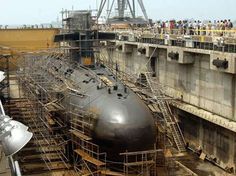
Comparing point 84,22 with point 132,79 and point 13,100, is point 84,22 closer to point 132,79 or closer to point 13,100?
point 132,79

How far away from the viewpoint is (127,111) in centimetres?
1777

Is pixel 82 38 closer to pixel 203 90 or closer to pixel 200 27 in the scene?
pixel 203 90

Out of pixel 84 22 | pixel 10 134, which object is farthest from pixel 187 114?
pixel 10 134

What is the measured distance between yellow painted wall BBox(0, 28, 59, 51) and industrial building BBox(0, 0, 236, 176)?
15.1m

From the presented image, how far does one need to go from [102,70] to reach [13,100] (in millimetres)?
10831

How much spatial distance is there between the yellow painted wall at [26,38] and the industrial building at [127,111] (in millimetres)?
15083

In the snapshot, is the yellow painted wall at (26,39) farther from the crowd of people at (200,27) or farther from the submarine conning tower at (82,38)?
the submarine conning tower at (82,38)

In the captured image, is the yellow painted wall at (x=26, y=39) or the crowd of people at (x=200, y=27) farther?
the yellow painted wall at (x=26, y=39)

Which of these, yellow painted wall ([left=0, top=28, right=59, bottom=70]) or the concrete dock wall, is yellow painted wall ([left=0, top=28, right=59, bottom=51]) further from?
the concrete dock wall

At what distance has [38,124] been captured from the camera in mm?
24469

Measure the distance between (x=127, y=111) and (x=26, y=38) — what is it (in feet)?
109

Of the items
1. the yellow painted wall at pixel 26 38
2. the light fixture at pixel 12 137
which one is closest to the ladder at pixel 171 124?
the light fixture at pixel 12 137

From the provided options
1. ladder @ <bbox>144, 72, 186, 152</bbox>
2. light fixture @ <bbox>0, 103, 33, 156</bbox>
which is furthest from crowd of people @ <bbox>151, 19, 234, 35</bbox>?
light fixture @ <bbox>0, 103, 33, 156</bbox>

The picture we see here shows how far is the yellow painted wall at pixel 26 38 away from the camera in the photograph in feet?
157
